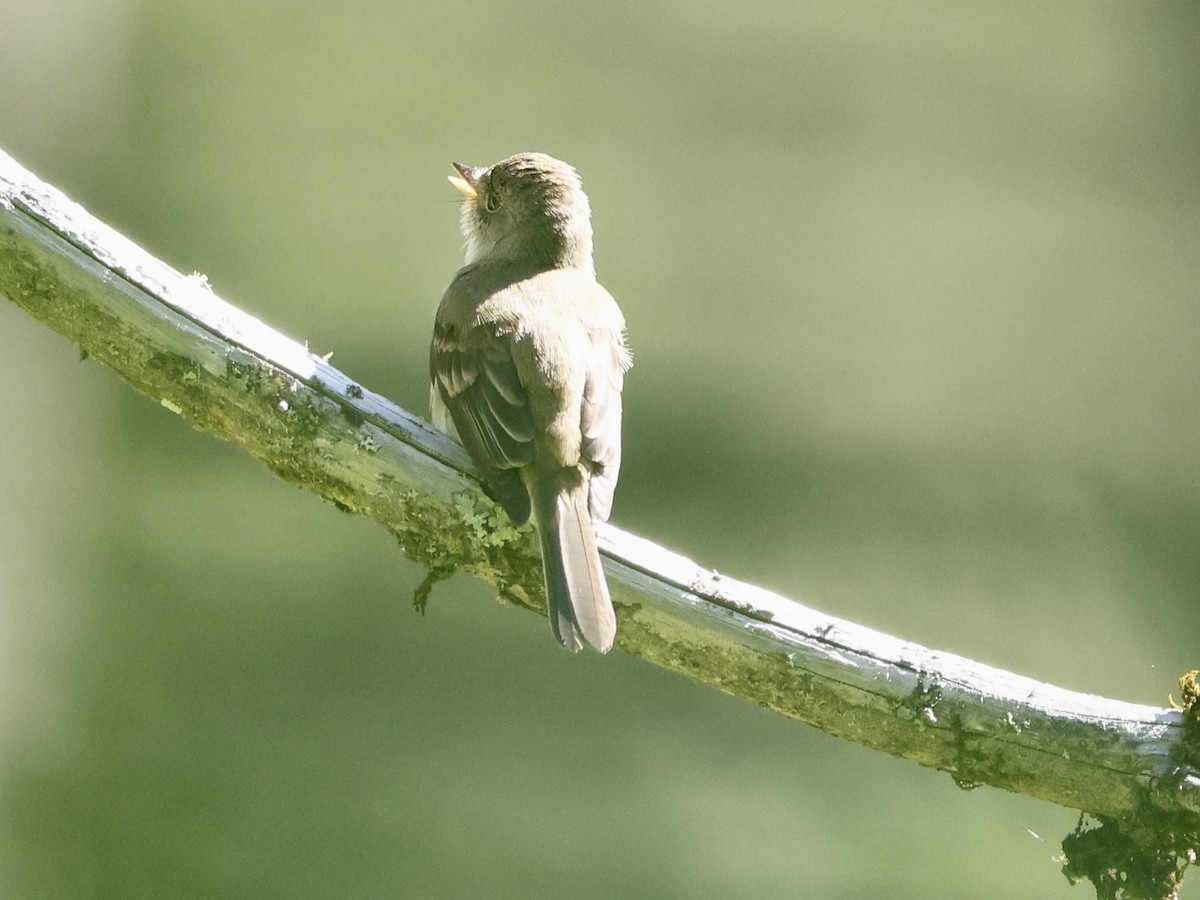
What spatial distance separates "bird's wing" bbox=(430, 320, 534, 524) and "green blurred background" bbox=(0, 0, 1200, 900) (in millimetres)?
1666

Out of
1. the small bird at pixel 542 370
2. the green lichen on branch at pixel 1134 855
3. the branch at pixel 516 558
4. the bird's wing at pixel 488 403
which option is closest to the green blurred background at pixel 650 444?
the small bird at pixel 542 370

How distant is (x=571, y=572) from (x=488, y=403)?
2.20ft

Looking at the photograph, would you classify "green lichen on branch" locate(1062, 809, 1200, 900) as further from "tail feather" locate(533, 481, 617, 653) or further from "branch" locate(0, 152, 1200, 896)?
"tail feather" locate(533, 481, 617, 653)

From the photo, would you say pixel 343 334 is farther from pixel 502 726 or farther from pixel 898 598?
pixel 898 598

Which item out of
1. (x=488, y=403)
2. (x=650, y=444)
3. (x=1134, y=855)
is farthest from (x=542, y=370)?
(x=1134, y=855)

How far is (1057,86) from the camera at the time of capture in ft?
19.4

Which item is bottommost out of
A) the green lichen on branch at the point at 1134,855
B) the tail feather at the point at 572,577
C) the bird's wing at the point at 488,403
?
the green lichen on branch at the point at 1134,855

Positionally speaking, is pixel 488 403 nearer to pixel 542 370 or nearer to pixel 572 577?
pixel 542 370

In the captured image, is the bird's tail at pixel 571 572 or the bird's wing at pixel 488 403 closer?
the bird's tail at pixel 571 572

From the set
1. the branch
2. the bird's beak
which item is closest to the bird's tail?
the branch

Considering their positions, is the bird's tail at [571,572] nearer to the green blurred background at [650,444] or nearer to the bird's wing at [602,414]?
the bird's wing at [602,414]

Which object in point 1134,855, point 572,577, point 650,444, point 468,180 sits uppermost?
point 468,180

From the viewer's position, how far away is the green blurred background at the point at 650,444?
5637mm

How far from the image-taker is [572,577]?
3.32m
